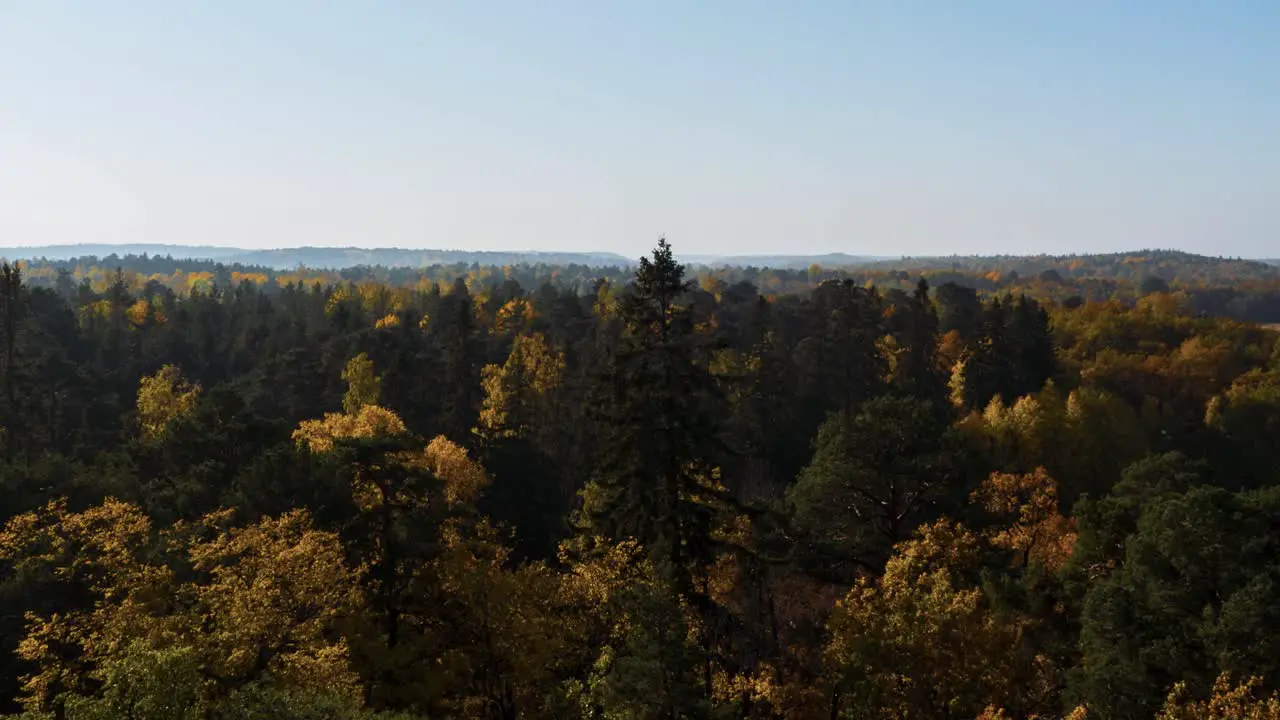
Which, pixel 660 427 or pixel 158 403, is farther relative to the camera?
pixel 158 403

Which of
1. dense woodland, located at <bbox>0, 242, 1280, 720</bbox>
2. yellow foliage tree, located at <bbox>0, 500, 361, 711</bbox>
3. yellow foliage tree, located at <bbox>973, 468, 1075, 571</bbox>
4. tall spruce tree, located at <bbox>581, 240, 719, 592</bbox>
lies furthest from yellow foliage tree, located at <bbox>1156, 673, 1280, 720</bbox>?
yellow foliage tree, located at <bbox>0, 500, 361, 711</bbox>

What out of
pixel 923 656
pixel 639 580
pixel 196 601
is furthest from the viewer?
pixel 639 580

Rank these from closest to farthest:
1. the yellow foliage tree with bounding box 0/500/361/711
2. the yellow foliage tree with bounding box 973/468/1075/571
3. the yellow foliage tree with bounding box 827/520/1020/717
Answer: the yellow foliage tree with bounding box 0/500/361/711 → the yellow foliage tree with bounding box 827/520/1020/717 → the yellow foliage tree with bounding box 973/468/1075/571

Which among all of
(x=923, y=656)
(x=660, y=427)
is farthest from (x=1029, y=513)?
(x=660, y=427)

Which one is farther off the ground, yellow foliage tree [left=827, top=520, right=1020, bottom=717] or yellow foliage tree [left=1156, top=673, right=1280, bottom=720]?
yellow foliage tree [left=1156, top=673, right=1280, bottom=720]

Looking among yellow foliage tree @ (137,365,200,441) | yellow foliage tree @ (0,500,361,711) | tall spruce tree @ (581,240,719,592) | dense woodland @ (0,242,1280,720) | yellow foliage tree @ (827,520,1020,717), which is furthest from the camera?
yellow foliage tree @ (137,365,200,441)

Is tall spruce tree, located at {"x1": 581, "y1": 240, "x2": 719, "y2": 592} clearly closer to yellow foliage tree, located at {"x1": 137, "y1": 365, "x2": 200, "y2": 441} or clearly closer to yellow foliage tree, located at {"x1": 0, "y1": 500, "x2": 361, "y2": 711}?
yellow foliage tree, located at {"x1": 0, "y1": 500, "x2": 361, "y2": 711}

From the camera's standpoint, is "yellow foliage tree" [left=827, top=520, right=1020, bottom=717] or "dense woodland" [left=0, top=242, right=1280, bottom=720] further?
"yellow foliage tree" [left=827, top=520, right=1020, bottom=717]

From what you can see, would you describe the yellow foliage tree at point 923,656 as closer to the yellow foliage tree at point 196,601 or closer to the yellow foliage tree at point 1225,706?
the yellow foliage tree at point 1225,706

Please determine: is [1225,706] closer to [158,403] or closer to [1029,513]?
[1029,513]

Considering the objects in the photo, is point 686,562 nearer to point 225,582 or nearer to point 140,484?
point 225,582

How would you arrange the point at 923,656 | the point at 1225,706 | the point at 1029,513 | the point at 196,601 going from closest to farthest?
1. the point at 1225,706
2. the point at 196,601
3. the point at 923,656
4. the point at 1029,513

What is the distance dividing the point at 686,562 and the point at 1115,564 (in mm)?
17055

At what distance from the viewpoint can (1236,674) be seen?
23.8 meters
